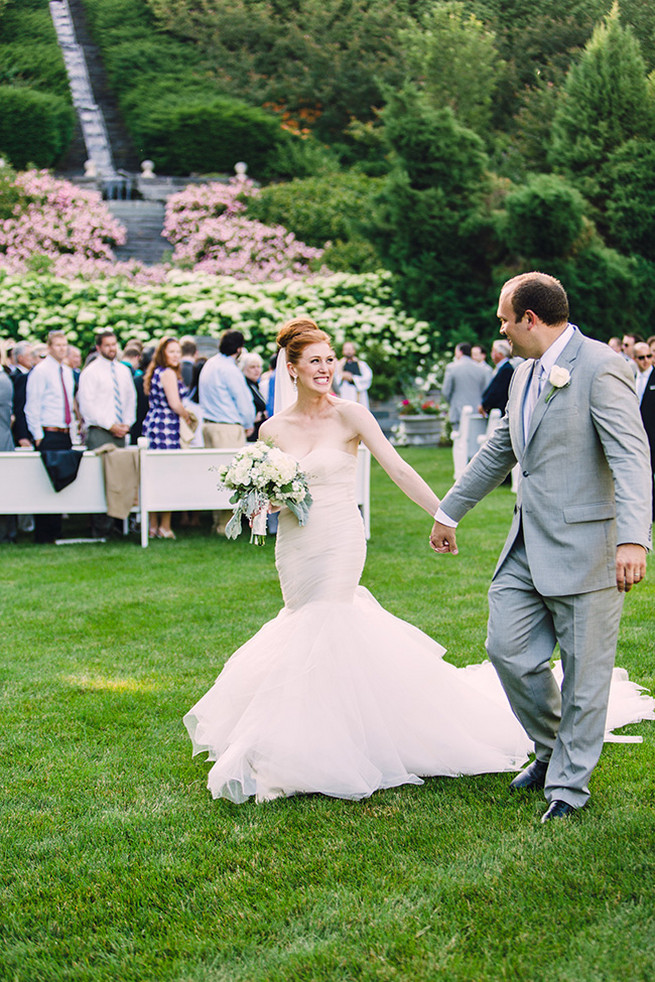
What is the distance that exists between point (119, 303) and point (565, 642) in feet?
56.3

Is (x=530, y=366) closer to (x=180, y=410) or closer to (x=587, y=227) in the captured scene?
(x=180, y=410)

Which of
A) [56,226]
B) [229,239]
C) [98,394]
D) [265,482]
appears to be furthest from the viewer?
[56,226]

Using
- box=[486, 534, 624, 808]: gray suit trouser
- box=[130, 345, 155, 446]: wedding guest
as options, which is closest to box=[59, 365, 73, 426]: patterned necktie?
box=[130, 345, 155, 446]: wedding guest

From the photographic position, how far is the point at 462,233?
2241 centimetres

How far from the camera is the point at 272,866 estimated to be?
3.52 m

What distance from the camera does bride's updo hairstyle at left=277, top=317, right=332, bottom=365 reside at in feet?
15.6

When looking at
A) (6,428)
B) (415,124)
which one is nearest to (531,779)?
(6,428)

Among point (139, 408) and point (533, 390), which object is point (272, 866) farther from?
point (139, 408)

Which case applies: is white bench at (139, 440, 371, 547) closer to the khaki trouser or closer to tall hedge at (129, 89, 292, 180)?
the khaki trouser

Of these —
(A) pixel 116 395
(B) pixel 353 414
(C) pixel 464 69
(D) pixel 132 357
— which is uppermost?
(C) pixel 464 69

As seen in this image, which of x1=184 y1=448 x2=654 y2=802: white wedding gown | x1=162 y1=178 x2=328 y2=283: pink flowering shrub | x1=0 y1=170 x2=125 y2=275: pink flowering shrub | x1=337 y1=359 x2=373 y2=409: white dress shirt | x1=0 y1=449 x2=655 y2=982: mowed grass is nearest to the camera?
x1=0 y1=449 x2=655 y2=982: mowed grass

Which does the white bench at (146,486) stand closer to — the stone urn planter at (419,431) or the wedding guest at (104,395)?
the wedding guest at (104,395)

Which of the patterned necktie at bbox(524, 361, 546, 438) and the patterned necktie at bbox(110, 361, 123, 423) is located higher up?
the patterned necktie at bbox(524, 361, 546, 438)

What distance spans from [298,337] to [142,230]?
2537 cm
